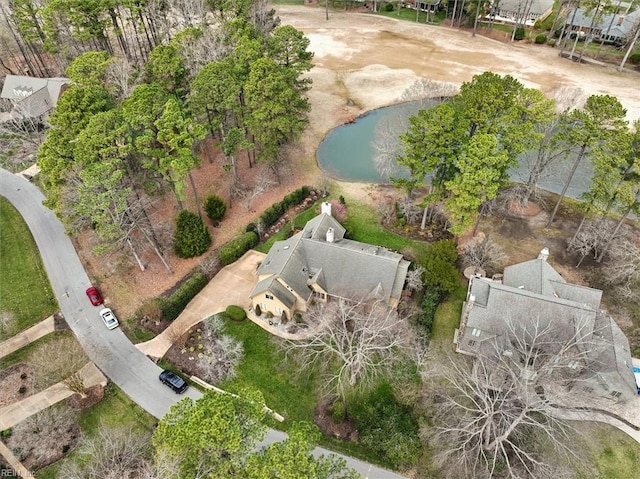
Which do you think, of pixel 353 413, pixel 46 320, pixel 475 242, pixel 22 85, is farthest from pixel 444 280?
pixel 22 85

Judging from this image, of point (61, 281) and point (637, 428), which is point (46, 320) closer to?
point (61, 281)

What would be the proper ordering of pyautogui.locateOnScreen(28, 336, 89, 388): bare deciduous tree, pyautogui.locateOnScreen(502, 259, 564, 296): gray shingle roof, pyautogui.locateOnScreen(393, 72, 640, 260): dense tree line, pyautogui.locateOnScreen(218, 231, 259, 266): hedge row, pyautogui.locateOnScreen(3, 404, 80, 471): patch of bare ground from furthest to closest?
1. pyautogui.locateOnScreen(218, 231, 259, 266): hedge row
2. pyautogui.locateOnScreen(393, 72, 640, 260): dense tree line
3. pyautogui.locateOnScreen(502, 259, 564, 296): gray shingle roof
4. pyautogui.locateOnScreen(28, 336, 89, 388): bare deciduous tree
5. pyautogui.locateOnScreen(3, 404, 80, 471): patch of bare ground

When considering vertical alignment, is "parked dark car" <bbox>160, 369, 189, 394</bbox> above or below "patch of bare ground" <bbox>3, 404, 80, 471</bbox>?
above

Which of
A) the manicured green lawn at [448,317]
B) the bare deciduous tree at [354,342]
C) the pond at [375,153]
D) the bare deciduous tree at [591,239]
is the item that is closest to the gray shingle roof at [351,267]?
the bare deciduous tree at [354,342]

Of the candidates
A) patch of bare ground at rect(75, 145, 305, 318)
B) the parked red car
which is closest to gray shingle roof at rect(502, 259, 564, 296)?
patch of bare ground at rect(75, 145, 305, 318)

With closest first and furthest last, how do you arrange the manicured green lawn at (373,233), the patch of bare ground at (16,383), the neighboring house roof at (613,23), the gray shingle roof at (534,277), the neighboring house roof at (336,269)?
the patch of bare ground at (16,383), the gray shingle roof at (534,277), the neighboring house roof at (336,269), the manicured green lawn at (373,233), the neighboring house roof at (613,23)

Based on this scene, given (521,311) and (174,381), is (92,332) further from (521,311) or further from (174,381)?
(521,311)

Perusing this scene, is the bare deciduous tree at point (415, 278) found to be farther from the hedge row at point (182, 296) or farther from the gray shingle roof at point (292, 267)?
the hedge row at point (182, 296)

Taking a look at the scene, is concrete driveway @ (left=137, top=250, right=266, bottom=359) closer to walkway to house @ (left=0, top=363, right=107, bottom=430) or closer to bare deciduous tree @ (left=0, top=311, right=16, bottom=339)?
walkway to house @ (left=0, top=363, right=107, bottom=430)
